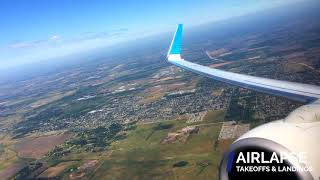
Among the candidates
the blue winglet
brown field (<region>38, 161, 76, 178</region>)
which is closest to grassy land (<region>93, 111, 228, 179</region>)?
brown field (<region>38, 161, 76, 178</region>)

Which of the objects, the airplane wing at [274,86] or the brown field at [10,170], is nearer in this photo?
the airplane wing at [274,86]

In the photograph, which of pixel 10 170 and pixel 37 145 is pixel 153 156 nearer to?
pixel 10 170

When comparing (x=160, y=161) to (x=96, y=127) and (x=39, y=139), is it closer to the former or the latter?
(x=96, y=127)

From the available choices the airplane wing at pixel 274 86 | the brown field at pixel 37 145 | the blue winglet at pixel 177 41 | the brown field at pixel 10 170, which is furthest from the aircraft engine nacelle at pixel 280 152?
the brown field at pixel 37 145

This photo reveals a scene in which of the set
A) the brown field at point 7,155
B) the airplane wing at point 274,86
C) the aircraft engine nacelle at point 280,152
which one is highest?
the aircraft engine nacelle at point 280,152

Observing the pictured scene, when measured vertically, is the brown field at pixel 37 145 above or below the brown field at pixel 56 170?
below

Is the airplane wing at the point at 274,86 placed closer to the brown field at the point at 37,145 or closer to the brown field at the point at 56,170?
the brown field at the point at 56,170
